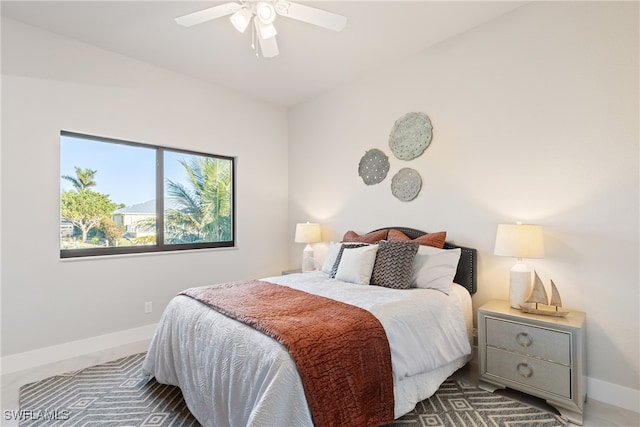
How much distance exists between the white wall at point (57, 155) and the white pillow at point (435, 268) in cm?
240

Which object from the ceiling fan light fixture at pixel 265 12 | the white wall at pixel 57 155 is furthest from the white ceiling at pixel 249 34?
the ceiling fan light fixture at pixel 265 12

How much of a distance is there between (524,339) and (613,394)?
27.1 inches

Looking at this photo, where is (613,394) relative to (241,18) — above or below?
below

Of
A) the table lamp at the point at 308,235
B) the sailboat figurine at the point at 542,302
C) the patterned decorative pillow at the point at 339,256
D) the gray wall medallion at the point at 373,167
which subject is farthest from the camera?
the table lamp at the point at 308,235

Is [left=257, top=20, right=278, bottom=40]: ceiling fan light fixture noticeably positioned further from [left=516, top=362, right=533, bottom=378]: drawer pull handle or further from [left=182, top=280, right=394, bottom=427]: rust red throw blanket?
[left=516, top=362, right=533, bottom=378]: drawer pull handle

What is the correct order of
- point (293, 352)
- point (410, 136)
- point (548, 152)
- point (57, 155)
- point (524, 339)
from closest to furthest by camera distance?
point (293, 352) < point (524, 339) < point (548, 152) < point (57, 155) < point (410, 136)

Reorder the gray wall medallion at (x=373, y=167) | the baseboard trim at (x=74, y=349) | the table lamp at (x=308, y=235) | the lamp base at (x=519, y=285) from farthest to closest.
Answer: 1. the table lamp at (x=308, y=235)
2. the gray wall medallion at (x=373, y=167)
3. the baseboard trim at (x=74, y=349)
4. the lamp base at (x=519, y=285)

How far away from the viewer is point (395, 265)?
8.47ft

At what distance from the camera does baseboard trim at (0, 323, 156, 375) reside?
2.60 meters

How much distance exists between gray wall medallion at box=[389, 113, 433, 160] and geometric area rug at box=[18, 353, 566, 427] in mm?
2040

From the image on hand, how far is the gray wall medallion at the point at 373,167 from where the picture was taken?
347 cm

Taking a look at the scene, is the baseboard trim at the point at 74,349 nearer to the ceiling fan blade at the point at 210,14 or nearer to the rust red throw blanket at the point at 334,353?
the rust red throw blanket at the point at 334,353

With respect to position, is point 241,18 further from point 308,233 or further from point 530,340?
point 530,340

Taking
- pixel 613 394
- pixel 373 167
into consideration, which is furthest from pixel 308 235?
pixel 613 394
